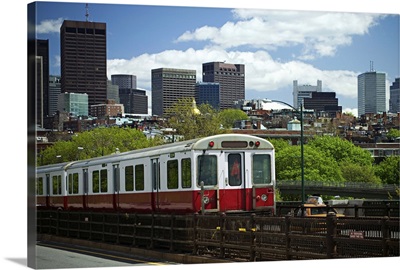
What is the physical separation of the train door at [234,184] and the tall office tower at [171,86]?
27677mm

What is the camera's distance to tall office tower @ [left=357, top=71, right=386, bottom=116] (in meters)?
30.2

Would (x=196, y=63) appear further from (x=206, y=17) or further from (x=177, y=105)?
(x=206, y=17)

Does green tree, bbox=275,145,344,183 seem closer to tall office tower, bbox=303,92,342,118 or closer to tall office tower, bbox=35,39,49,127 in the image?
tall office tower, bbox=303,92,342,118

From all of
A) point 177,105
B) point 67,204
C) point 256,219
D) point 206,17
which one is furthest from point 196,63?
point 256,219

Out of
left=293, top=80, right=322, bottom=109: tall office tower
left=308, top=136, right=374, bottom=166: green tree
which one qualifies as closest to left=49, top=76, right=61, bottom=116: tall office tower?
left=293, top=80, right=322, bottom=109: tall office tower

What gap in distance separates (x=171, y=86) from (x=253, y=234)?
40185 millimetres

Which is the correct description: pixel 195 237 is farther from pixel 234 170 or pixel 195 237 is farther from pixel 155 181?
pixel 155 181

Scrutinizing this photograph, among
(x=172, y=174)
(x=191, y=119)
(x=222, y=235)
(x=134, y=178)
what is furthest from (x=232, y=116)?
(x=222, y=235)

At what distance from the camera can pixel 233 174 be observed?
23.7m

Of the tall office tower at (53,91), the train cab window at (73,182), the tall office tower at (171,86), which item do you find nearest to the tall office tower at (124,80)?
the tall office tower at (171,86)

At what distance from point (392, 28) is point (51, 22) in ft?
26.6

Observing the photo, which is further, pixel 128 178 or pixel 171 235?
pixel 128 178

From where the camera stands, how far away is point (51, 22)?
61.0 feet

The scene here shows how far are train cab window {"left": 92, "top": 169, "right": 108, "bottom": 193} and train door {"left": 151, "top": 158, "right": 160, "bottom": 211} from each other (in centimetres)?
348
